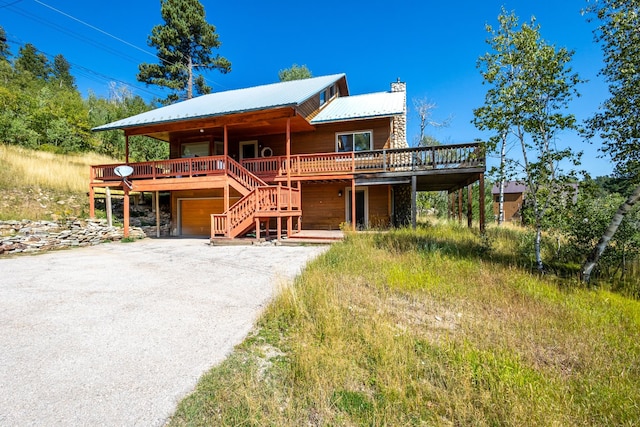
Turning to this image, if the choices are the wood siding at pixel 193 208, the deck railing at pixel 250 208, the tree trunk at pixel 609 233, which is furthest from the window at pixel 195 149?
the tree trunk at pixel 609 233

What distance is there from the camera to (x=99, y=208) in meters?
15.5

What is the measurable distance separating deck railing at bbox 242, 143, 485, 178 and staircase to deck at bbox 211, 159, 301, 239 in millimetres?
1373

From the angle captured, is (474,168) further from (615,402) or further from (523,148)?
(615,402)

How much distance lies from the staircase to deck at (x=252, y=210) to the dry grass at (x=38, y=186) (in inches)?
310

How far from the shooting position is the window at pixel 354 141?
15.2 metres

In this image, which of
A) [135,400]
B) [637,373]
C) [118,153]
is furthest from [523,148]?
[118,153]

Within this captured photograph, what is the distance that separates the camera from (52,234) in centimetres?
1120

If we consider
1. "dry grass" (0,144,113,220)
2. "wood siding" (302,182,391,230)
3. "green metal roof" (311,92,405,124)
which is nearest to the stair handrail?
"wood siding" (302,182,391,230)

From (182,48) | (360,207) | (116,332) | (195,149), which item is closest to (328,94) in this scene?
(360,207)

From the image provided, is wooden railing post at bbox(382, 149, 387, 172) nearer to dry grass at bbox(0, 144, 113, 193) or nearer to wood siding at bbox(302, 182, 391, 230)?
wood siding at bbox(302, 182, 391, 230)

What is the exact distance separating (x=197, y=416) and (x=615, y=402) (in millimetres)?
3528

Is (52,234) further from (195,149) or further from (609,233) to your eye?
(609,233)

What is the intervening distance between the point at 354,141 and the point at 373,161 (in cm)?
257

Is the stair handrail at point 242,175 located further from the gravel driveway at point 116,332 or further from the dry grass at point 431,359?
the dry grass at point 431,359
